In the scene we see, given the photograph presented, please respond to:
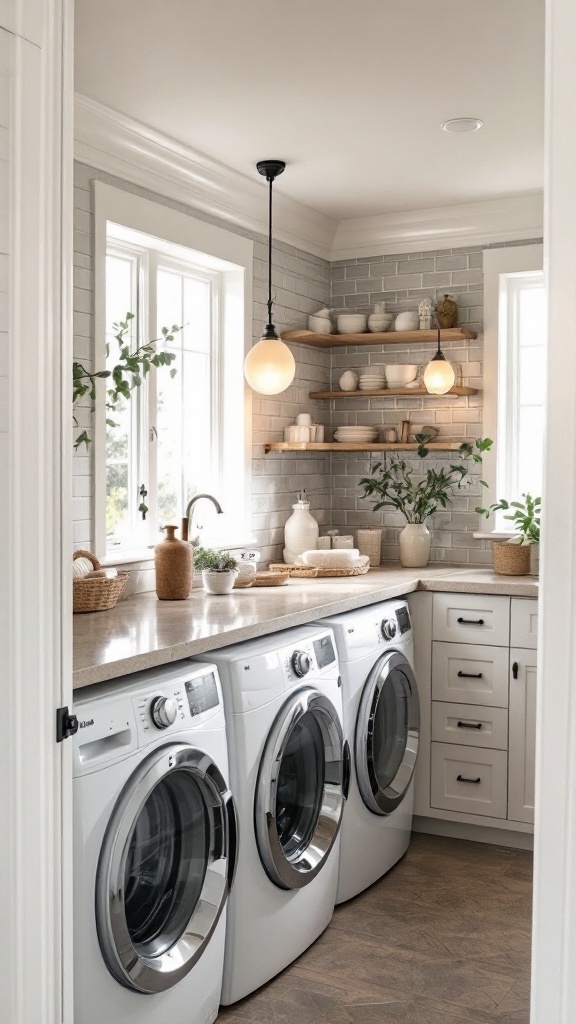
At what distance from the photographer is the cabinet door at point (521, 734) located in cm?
370

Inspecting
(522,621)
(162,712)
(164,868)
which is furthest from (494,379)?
(164,868)

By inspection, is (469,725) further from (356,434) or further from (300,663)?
(356,434)

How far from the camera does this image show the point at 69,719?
5.68 ft

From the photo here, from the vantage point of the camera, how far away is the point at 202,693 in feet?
7.82

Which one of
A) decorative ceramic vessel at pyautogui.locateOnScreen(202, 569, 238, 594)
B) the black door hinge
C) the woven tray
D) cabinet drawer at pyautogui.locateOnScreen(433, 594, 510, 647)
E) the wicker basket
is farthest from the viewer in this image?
the woven tray

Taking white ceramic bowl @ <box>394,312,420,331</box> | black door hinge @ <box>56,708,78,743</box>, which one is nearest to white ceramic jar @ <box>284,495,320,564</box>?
white ceramic bowl @ <box>394,312,420,331</box>

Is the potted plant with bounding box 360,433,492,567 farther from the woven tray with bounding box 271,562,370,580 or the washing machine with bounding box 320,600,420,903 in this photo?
the washing machine with bounding box 320,600,420,903

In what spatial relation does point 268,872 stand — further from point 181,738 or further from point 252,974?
point 181,738

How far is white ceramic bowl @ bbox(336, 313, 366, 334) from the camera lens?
4652mm

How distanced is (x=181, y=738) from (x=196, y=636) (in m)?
0.32

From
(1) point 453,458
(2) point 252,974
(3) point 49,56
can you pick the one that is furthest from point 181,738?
(1) point 453,458

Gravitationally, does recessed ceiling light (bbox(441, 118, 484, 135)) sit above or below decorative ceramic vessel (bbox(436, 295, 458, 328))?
above

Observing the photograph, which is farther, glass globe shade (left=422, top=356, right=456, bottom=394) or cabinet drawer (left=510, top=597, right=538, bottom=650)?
glass globe shade (left=422, top=356, right=456, bottom=394)

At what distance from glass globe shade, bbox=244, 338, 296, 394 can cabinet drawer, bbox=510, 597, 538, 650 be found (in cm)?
126
